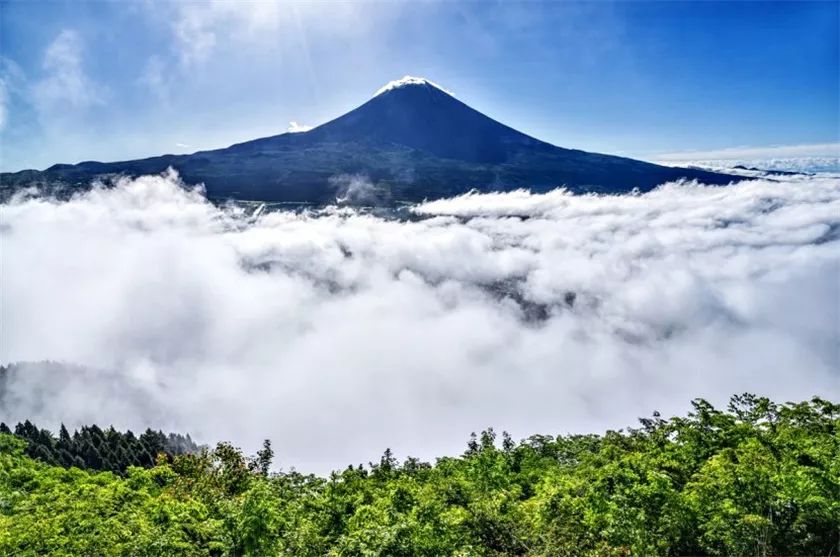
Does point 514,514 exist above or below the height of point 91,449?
above

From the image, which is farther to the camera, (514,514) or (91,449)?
(91,449)

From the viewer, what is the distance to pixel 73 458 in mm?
72688

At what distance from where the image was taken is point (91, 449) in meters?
74.9

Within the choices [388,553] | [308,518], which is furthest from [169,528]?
[388,553]

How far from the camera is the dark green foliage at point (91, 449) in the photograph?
7175cm

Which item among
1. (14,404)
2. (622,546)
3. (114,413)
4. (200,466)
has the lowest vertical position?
(114,413)

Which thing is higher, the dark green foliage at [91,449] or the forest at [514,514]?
the forest at [514,514]

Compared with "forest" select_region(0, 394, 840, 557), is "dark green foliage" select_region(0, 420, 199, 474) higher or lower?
lower

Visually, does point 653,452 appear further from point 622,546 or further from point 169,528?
point 169,528

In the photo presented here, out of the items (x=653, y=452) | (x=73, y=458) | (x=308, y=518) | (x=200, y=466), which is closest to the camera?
(x=308, y=518)

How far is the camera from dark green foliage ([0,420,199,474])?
235 ft

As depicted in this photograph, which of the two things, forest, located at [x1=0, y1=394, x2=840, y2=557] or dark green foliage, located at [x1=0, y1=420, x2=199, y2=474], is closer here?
forest, located at [x1=0, y1=394, x2=840, y2=557]

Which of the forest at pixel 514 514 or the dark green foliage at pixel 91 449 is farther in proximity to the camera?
the dark green foliage at pixel 91 449

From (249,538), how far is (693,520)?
706 inches
